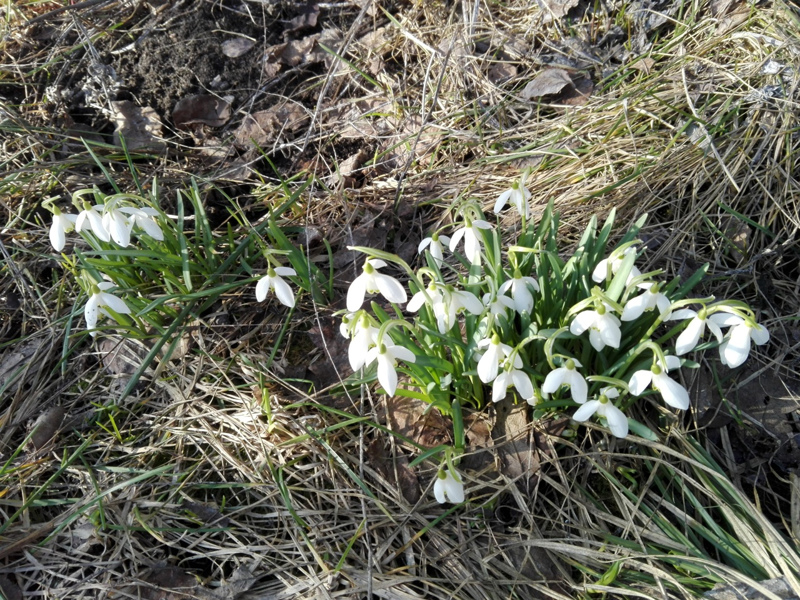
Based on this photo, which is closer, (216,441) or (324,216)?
(216,441)

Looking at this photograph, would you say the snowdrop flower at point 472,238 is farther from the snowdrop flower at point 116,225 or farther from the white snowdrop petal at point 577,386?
the snowdrop flower at point 116,225

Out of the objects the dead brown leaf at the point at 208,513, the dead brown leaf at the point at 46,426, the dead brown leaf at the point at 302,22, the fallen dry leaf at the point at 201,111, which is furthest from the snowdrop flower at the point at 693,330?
the dead brown leaf at the point at 302,22

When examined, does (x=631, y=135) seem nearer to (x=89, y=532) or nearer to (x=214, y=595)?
(x=214, y=595)

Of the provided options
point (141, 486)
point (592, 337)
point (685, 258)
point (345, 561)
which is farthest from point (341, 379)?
point (685, 258)

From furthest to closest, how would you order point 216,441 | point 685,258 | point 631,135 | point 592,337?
point 631,135 → point 685,258 → point 216,441 → point 592,337

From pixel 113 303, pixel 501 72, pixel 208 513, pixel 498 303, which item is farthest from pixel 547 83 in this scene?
pixel 208 513

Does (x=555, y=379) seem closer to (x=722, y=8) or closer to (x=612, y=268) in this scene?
(x=612, y=268)
